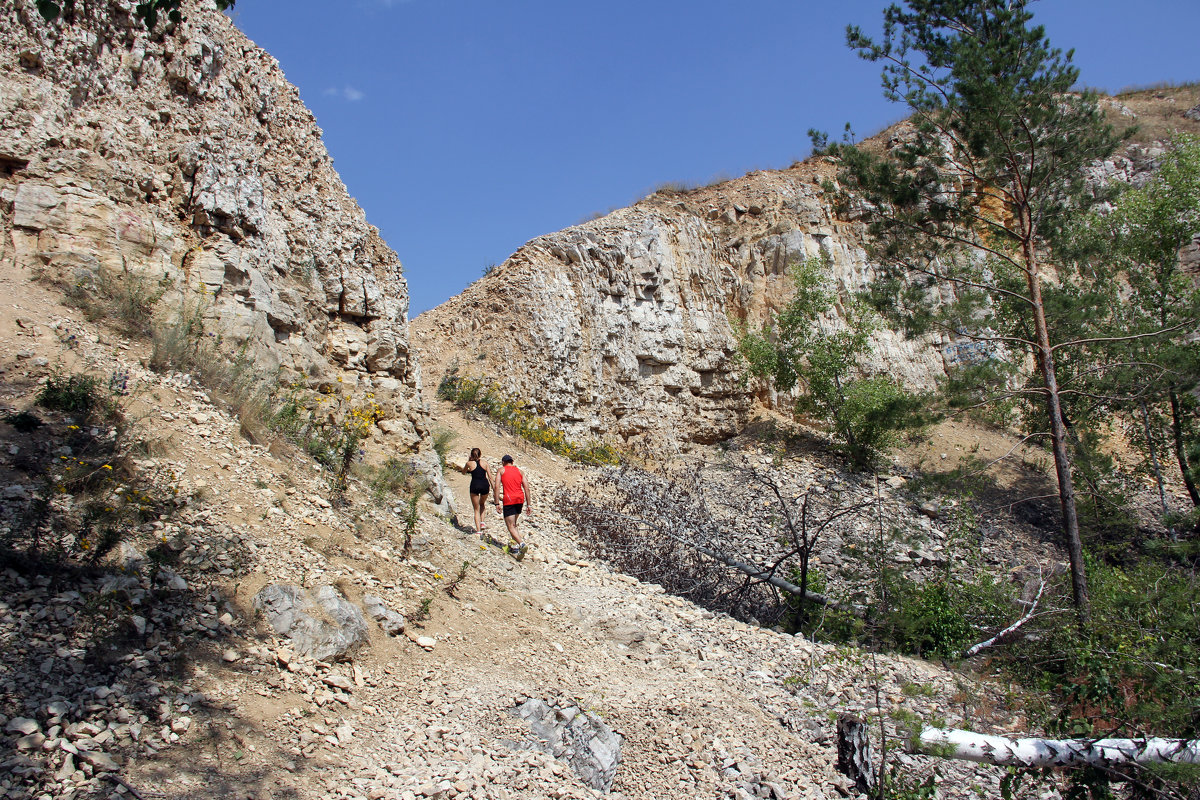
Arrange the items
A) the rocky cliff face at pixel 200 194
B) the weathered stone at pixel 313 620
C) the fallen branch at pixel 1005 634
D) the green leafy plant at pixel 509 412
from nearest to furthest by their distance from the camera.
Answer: the weathered stone at pixel 313 620 < the rocky cliff face at pixel 200 194 < the fallen branch at pixel 1005 634 < the green leafy plant at pixel 509 412

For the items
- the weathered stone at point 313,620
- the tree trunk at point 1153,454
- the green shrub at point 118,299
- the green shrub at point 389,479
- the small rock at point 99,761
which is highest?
the tree trunk at point 1153,454

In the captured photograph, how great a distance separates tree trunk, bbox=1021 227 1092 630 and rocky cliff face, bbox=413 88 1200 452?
4737mm

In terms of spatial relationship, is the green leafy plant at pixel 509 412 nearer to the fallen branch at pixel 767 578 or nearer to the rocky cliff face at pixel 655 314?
the rocky cliff face at pixel 655 314

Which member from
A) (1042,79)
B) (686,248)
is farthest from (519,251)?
(1042,79)

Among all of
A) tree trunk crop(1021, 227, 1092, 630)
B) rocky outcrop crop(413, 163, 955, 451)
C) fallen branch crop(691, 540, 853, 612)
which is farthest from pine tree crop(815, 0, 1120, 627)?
rocky outcrop crop(413, 163, 955, 451)

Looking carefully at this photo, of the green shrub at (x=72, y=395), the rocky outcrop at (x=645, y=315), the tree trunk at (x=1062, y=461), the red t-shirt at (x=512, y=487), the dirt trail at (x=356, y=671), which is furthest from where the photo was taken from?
the rocky outcrop at (x=645, y=315)

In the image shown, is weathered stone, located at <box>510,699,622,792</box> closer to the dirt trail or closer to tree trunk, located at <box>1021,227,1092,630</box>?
the dirt trail

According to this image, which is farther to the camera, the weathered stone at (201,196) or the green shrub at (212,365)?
the weathered stone at (201,196)

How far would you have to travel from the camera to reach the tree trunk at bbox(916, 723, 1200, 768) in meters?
3.68

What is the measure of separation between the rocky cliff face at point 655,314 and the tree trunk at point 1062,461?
474cm

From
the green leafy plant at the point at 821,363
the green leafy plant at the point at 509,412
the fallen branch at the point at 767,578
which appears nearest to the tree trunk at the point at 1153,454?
the green leafy plant at the point at 821,363

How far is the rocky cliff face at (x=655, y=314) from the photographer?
1567 centimetres

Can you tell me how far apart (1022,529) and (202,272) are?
15.6m

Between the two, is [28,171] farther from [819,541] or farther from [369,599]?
[819,541]
